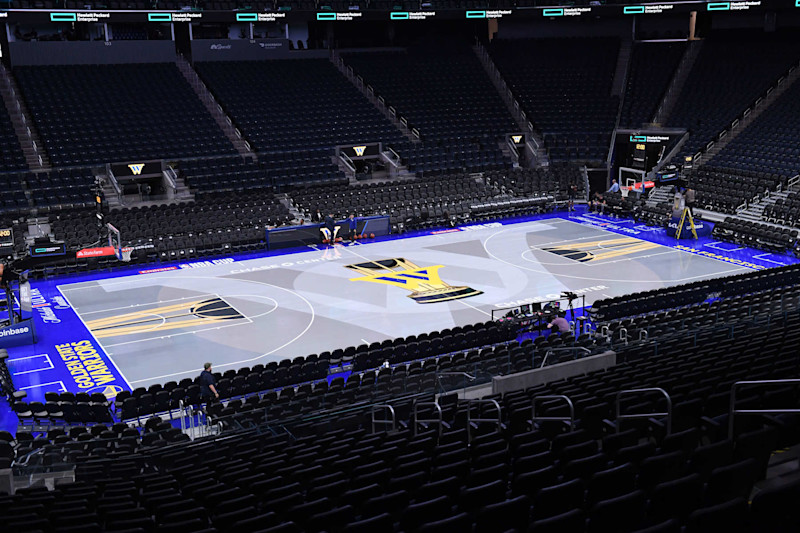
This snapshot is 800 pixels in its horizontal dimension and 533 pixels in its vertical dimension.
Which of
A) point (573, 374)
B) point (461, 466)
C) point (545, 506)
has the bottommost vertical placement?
point (573, 374)

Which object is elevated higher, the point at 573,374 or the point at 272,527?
the point at 272,527

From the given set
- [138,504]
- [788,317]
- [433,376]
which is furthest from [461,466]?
[788,317]

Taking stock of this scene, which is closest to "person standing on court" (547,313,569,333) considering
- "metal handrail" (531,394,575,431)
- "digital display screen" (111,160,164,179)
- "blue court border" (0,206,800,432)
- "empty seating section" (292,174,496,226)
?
"metal handrail" (531,394,575,431)

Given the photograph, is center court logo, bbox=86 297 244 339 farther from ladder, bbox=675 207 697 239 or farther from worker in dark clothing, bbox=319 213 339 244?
ladder, bbox=675 207 697 239

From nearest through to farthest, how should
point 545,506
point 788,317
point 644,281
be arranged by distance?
point 545,506, point 788,317, point 644,281

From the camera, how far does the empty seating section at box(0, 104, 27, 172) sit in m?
40.5

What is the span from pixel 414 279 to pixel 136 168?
18213mm

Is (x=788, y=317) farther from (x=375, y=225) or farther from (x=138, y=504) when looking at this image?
(x=375, y=225)

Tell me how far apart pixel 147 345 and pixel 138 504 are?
15.0 meters

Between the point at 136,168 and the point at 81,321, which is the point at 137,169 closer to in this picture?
the point at 136,168

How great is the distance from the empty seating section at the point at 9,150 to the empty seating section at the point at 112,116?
136 cm

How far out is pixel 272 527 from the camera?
8.13 meters

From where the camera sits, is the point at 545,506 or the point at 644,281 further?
the point at 644,281

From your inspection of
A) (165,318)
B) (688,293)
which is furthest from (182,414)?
(688,293)
